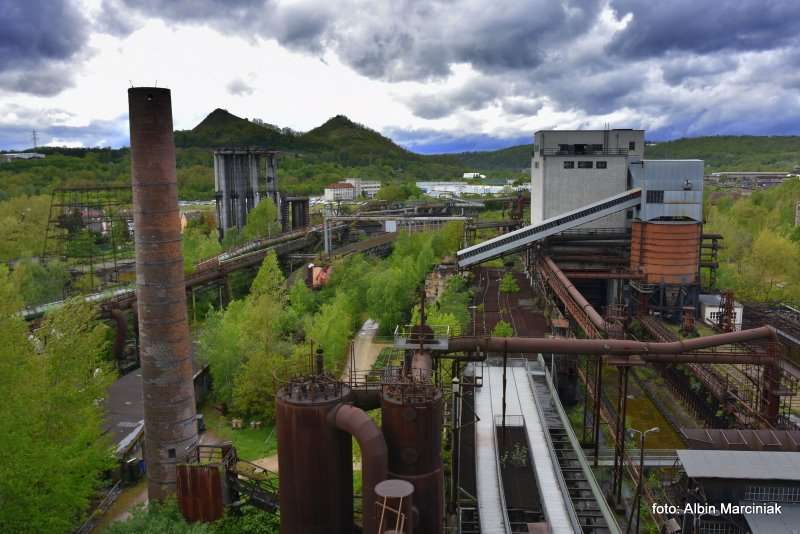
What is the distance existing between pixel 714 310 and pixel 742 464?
2067cm

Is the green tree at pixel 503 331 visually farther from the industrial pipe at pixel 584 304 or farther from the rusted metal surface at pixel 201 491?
the rusted metal surface at pixel 201 491

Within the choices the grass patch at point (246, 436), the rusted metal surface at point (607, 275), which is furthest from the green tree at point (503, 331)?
the grass patch at point (246, 436)

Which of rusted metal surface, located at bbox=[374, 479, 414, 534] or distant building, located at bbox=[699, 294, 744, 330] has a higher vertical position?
rusted metal surface, located at bbox=[374, 479, 414, 534]

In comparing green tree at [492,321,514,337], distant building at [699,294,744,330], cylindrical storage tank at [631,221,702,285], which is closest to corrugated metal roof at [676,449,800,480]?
green tree at [492,321,514,337]

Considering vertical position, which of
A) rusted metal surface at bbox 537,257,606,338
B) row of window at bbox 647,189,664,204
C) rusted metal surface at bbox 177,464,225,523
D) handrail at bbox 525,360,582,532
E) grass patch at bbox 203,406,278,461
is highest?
row of window at bbox 647,189,664,204

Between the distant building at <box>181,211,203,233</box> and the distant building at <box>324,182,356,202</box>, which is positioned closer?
the distant building at <box>181,211,203,233</box>

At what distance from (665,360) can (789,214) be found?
68.2m

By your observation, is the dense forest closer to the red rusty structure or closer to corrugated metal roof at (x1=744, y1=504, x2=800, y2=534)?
corrugated metal roof at (x1=744, y1=504, x2=800, y2=534)

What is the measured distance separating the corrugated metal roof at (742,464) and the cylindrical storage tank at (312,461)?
33.2 feet

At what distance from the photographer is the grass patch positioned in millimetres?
23533

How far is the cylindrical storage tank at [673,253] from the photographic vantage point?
36.4m

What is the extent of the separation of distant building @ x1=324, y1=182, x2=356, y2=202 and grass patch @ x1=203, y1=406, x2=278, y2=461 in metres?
108

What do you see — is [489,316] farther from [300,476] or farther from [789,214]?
[789,214]

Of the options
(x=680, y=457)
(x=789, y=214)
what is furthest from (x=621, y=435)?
(x=789, y=214)
